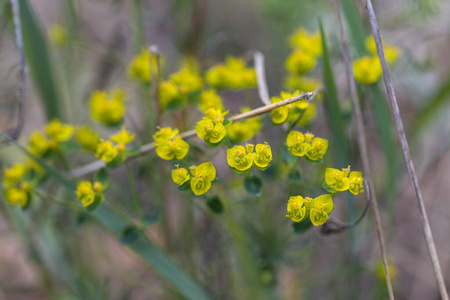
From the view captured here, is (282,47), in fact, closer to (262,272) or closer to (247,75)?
(247,75)

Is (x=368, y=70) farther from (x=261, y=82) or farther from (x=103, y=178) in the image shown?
(x=103, y=178)

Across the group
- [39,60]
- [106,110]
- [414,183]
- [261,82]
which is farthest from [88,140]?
[414,183]

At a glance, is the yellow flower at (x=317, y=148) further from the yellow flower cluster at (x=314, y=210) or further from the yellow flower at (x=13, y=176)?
the yellow flower at (x=13, y=176)

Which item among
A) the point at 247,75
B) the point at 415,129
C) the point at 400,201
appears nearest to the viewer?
the point at 247,75

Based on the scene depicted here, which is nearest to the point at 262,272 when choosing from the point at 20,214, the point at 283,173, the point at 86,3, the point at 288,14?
the point at 283,173

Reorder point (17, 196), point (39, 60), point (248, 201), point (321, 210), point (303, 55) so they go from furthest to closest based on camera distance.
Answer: point (248, 201) → point (39, 60) → point (303, 55) → point (17, 196) → point (321, 210)
